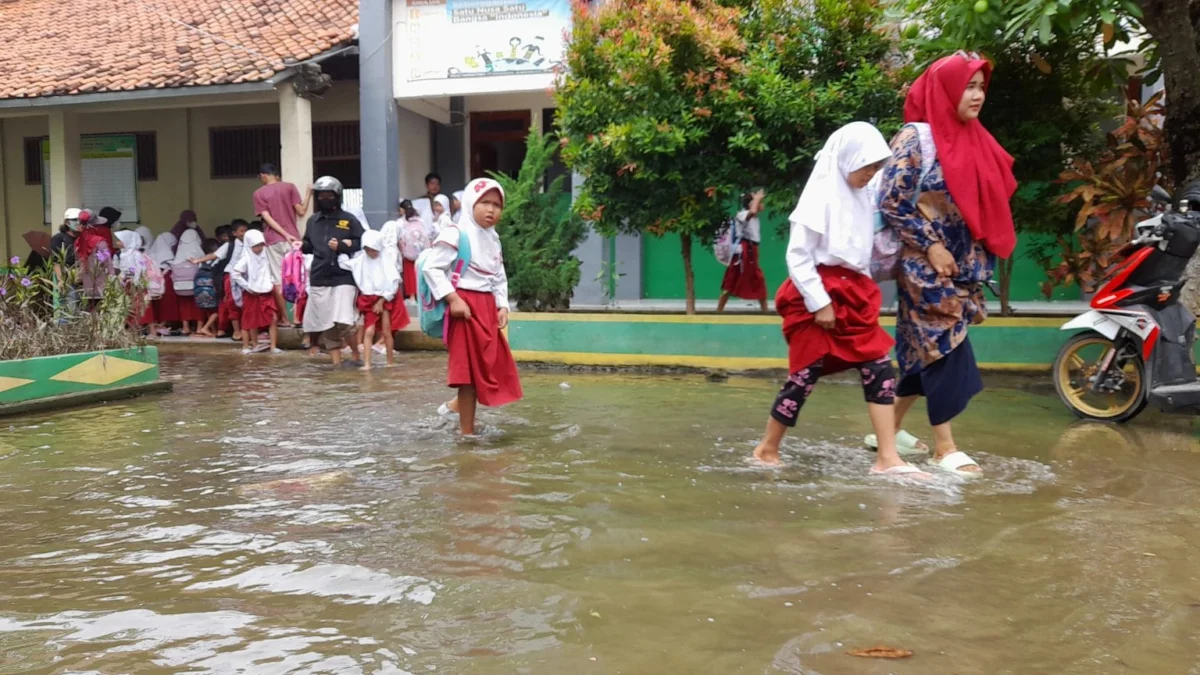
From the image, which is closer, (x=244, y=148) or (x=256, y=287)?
(x=256, y=287)

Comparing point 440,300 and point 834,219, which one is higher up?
point 834,219

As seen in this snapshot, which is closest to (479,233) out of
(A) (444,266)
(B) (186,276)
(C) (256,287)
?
(A) (444,266)

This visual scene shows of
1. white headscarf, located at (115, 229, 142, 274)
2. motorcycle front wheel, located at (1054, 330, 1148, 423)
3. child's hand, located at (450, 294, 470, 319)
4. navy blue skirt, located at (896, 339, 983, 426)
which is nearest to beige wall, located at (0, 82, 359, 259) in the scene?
white headscarf, located at (115, 229, 142, 274)

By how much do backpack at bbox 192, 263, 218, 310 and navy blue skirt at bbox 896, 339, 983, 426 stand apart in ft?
33.2

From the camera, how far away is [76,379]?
652 centimetres

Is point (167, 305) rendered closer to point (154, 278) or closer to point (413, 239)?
point (154, 278)

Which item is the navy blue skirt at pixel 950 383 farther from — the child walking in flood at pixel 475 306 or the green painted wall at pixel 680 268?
the green painted wall at pixel 680 268

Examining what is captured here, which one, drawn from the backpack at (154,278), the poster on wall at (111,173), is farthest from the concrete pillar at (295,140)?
the poster on wall at (111,173)

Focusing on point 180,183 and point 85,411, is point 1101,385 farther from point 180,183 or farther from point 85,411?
point 180,183

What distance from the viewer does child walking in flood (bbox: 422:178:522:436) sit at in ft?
16.0

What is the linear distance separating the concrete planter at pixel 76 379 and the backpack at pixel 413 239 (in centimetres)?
455

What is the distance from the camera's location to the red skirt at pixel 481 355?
4945mm

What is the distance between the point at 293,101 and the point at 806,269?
33.2ft

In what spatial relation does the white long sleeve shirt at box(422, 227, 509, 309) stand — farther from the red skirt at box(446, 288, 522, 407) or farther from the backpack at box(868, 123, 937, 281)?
the backpack at box(868, 123, 937, 281)
